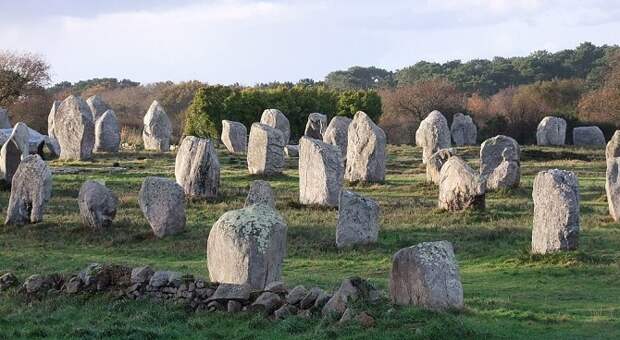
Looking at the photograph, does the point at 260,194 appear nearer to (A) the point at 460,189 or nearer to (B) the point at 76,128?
(A) the point at 460,189

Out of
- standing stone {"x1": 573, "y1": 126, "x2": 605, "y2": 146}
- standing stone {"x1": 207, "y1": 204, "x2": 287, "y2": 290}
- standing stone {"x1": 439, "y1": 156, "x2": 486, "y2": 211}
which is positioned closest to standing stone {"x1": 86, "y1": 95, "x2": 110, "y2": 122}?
standing stone {"x1": 573, "y1": 126, "x2": 605, "y2": 146}

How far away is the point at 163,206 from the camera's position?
2475 centimetres

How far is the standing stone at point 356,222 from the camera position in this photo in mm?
22922

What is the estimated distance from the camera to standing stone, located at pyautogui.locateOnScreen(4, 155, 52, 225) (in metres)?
26.6

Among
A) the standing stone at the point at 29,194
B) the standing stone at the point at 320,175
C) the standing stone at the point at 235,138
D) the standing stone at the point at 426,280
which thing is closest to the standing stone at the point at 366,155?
the standing stone at the point at 320,175

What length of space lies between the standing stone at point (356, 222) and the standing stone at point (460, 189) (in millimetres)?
4963

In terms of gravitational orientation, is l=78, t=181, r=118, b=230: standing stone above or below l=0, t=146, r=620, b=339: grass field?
above

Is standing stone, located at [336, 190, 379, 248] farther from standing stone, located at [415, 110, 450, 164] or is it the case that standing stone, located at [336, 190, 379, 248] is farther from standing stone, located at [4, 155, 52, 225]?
standing stone, located at [415, 110, 450, 164]

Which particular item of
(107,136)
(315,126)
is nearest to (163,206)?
(107,136)

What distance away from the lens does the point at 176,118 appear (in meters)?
82.6

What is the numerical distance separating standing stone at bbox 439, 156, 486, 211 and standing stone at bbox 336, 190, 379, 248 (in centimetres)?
496

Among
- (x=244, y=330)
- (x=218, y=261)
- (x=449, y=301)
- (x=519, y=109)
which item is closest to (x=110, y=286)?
(x=218, y=261)

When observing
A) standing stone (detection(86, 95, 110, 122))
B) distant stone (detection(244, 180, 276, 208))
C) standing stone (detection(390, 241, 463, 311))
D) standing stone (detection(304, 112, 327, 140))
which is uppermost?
standing stone (detection(86, 95, 110, 122))

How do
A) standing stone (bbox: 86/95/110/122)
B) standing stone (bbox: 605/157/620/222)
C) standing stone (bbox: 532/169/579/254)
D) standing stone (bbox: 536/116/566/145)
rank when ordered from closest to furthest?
standing stone (bbox: 532/169/579/254) < standing stone (bbox: 605/157/620/222) < standing stone (bbox: 86/95/110/122) < standing stone (bbox: 536/116/566/145)
